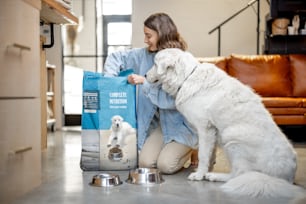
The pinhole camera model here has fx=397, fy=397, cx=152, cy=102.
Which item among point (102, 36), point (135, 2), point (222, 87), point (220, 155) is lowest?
point (220, 155)

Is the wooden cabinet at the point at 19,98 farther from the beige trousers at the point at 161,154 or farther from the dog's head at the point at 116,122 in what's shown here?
the beige trousers at the point at 161,154

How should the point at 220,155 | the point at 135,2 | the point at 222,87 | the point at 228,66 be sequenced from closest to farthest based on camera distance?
the point at 222,87
the point at 220,155
the point at 228,66
the point at 135,2

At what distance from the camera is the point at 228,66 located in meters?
4.92

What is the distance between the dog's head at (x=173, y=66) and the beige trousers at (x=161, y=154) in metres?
0.41

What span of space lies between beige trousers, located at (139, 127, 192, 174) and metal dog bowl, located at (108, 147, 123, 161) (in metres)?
0.14

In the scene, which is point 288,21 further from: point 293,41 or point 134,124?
point 134,124

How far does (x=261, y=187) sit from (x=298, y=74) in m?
3.22

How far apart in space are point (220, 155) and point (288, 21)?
2.63 metres

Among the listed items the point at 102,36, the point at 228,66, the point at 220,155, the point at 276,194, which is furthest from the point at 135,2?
the point at 276,194

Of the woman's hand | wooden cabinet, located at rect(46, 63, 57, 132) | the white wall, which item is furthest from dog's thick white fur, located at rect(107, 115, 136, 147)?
the white wall

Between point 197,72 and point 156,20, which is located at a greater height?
point 156,20

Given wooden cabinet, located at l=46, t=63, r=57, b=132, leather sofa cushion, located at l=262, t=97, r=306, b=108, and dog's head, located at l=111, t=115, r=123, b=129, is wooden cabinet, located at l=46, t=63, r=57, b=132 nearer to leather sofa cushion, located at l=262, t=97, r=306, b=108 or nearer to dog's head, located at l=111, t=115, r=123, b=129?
leather sofa cushion, located at l=262, t=97, r=306, b=108

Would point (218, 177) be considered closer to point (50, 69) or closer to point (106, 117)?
point (106, 117)

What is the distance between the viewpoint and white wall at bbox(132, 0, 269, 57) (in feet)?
19.4
